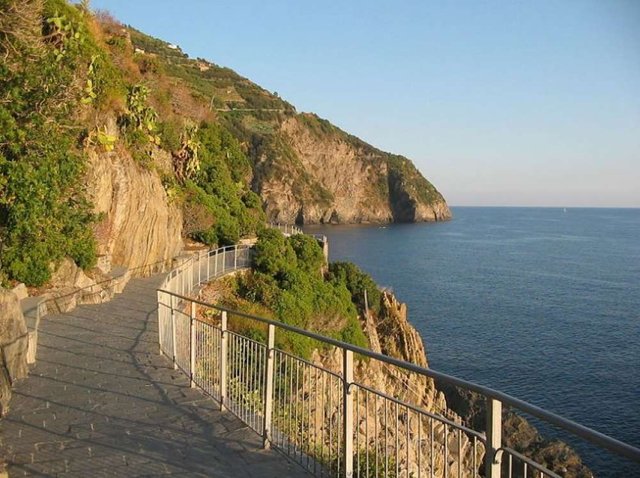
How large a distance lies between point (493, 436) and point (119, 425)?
471 centimetres

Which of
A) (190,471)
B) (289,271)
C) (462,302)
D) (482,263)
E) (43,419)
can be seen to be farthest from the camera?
(482,263)

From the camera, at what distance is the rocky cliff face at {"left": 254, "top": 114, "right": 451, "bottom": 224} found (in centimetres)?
12344

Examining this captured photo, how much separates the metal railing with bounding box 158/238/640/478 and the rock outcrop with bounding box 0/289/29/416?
215 cm

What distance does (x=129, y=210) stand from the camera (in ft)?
71.7

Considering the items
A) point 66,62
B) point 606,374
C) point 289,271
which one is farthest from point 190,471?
point 606,374

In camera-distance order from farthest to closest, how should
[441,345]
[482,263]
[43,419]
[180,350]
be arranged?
[482,263]
[441,345]
[180,350]
[43,419]

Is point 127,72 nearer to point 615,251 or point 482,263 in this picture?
point 482,263

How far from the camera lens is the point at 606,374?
29.3 meters

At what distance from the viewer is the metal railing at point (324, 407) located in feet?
10.7

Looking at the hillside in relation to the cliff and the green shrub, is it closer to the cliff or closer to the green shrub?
the green shrub

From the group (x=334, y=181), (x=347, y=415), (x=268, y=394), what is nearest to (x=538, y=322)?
(x=268, y=394)

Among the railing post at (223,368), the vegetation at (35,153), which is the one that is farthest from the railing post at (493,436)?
the vegetation at (35,153)

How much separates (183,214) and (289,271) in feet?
20.6

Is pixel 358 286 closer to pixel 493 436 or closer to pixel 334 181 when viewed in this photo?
Answer: pixel 493 436
